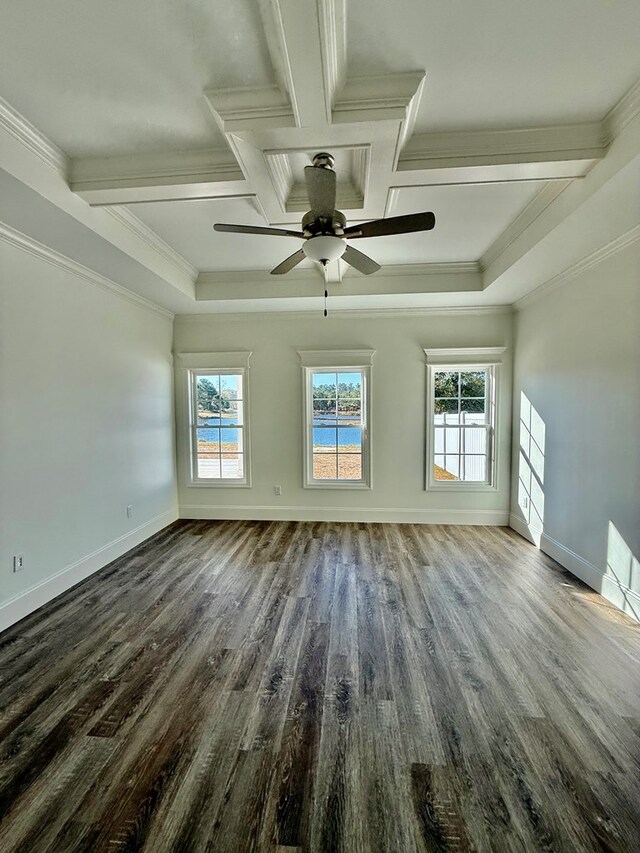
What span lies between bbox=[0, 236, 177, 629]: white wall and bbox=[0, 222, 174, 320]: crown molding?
44mm

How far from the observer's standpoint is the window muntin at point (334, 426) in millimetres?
4918

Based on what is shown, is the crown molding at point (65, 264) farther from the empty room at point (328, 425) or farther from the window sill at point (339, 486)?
the window sill at point (339, 486)

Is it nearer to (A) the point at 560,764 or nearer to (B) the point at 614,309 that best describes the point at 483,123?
(B) the point at 614,309

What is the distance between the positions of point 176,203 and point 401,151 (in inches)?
65.5

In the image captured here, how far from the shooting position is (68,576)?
10.2 ft

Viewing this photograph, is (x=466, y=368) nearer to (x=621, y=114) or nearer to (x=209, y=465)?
(x=621, y=114)

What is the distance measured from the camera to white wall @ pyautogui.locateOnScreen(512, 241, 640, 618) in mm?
2727

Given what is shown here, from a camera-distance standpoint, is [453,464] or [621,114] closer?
[621,114]

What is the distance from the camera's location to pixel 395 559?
12.1 feet

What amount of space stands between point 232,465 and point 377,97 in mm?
4168

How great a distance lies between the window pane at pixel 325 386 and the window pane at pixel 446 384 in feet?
4.34

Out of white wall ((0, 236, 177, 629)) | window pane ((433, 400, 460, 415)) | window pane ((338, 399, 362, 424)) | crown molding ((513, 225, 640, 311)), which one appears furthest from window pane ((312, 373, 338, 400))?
crown molding ((513, 225, 640, 311))

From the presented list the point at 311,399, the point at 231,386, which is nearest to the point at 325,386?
the point at 311,399

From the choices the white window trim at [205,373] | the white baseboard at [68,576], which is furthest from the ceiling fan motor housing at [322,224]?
the white baseboard at [68,576]
